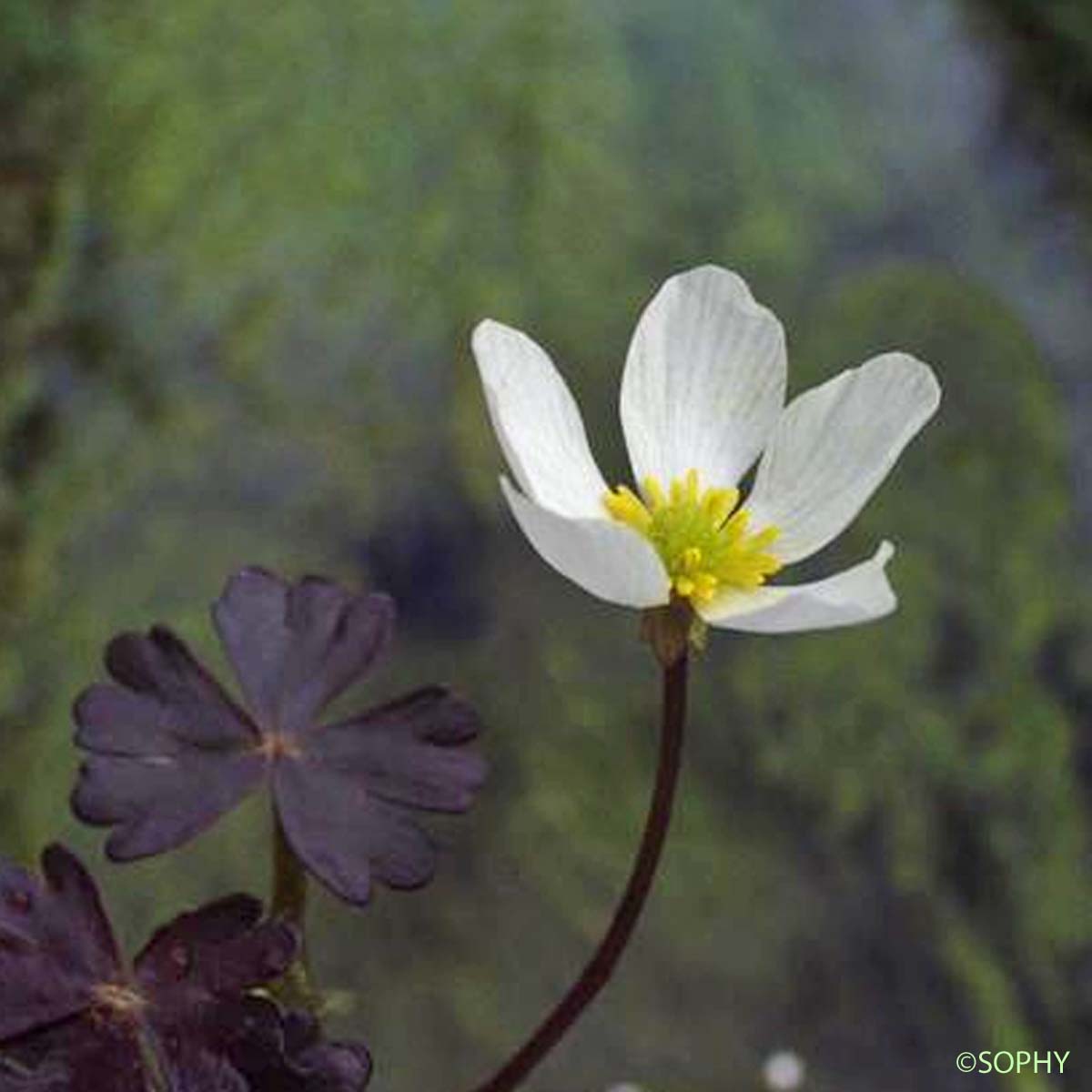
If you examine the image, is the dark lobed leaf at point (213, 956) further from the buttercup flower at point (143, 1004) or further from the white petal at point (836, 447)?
the white petal at point (836, 447)

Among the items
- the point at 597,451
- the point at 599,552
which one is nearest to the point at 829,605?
the point at 599,552

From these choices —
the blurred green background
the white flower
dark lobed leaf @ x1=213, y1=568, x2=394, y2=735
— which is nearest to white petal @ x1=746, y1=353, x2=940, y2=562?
the white flower

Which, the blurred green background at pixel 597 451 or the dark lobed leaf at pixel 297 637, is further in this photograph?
the blurred green background at pixel 597 451

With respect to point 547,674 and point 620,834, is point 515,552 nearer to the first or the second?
point 547,674

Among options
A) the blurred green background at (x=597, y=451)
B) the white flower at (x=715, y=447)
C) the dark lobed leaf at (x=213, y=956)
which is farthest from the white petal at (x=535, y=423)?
the blurred green background at (x=597, y=451)

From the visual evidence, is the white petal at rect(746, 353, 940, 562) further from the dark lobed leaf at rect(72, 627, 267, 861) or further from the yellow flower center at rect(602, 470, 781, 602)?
the dark lobed leaf at rect(72, 627, 267, 861)

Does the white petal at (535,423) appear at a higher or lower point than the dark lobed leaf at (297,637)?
higher

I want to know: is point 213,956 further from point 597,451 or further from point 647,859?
point 597,451
